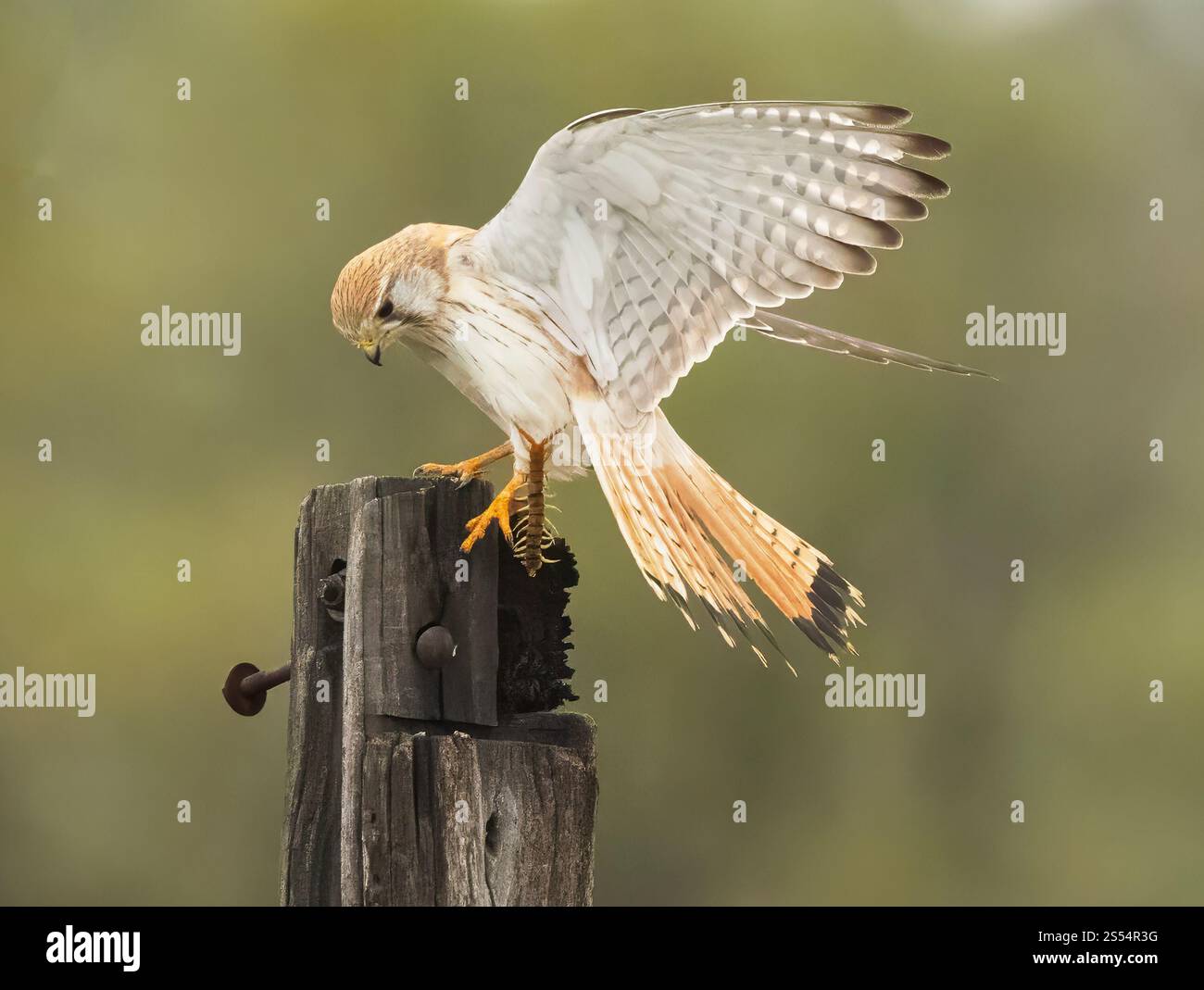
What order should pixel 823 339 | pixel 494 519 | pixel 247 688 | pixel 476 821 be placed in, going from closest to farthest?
1. pixel 476 821
2. pixel 494 519
3. pixel 247 688
4. pixel 823 339

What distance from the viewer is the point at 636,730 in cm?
962

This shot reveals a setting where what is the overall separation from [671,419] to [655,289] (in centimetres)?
591

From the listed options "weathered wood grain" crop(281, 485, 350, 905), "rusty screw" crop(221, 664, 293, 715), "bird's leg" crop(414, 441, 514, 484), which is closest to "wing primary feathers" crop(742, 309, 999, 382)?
"bird's leg" crop(414, 441, 514, 484)

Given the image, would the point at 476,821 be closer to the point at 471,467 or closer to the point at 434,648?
the point at 434,648

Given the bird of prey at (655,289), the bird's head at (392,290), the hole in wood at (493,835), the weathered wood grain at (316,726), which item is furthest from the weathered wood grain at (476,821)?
the bird's head at (392,290)

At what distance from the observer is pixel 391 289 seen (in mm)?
3342

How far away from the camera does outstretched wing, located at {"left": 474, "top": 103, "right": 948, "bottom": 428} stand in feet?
9.62

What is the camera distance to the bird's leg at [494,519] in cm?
268

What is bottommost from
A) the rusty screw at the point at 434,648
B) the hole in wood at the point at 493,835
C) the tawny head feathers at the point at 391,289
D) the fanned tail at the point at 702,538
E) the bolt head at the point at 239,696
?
the hole in wood at the point at 493,835

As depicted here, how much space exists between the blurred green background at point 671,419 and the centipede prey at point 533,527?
5518 mm

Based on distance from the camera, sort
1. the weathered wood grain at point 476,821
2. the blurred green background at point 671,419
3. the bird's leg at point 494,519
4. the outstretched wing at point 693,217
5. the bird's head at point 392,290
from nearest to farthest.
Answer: the weathered wood grain at point 476,821
the bird's leg at point 494,519
the outstretched wing at point 693,217
the bird's head at point 392,290
the blurred green background at point 671,419

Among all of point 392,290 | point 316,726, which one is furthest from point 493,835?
point 392,290

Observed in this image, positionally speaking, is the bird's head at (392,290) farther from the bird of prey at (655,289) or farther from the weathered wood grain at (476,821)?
the weathered wood grain at (476,821)

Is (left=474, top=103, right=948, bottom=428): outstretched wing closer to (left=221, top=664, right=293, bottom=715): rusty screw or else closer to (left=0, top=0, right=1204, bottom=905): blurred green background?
(left=221, top=664, right=293, bottom=715): rusty screw
